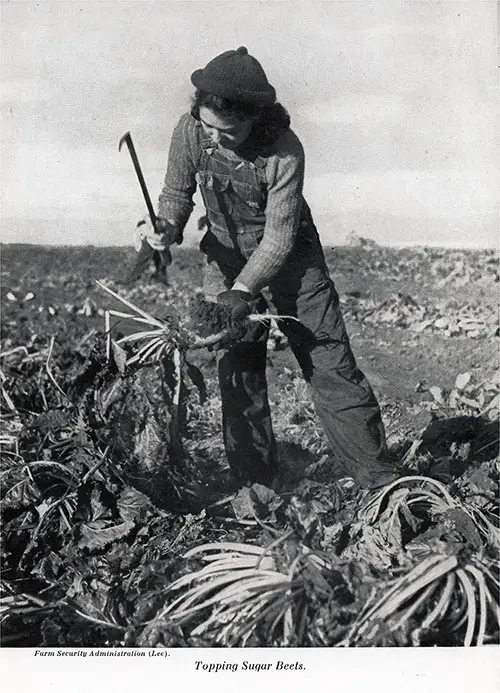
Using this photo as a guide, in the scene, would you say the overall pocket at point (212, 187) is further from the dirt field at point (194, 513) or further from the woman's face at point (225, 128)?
the dirt field at point (194, 513)

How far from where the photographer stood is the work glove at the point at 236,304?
2975 mm

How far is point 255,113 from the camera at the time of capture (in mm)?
2926

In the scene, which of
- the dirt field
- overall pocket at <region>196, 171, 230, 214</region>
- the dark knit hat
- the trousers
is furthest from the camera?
the trousers

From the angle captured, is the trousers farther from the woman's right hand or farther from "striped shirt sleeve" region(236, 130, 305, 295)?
the woman's right hand

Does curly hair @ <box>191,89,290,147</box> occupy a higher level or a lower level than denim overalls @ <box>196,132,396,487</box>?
higher

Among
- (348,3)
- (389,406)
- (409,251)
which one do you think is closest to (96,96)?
(348,3)

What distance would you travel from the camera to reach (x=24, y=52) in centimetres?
344

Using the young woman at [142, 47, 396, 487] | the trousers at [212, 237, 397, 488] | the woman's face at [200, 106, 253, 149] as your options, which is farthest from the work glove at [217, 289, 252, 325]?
the woman's face at [200, 106, 253, 149]

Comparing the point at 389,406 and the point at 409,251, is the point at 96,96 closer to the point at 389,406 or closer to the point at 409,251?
the point at 389,406

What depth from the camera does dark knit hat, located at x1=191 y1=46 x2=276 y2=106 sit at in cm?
284

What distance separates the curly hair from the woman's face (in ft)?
0.05

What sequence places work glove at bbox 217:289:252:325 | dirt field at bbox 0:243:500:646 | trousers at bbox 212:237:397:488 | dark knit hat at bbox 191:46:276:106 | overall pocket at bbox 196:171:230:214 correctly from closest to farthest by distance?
dirt field at bbox 0:243:500:646
dark knit hat at bbox 191:46:276:106
work glove at bbox 217:289:252:325
overall pocket at bbox 196:171:230:214
trousers at bbox 212:237:397:488

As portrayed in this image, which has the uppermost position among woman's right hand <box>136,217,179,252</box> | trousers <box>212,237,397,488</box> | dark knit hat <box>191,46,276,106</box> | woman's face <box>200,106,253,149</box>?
dark knit hat <box>191,46,276,106</box>

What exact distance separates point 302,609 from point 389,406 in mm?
2278
